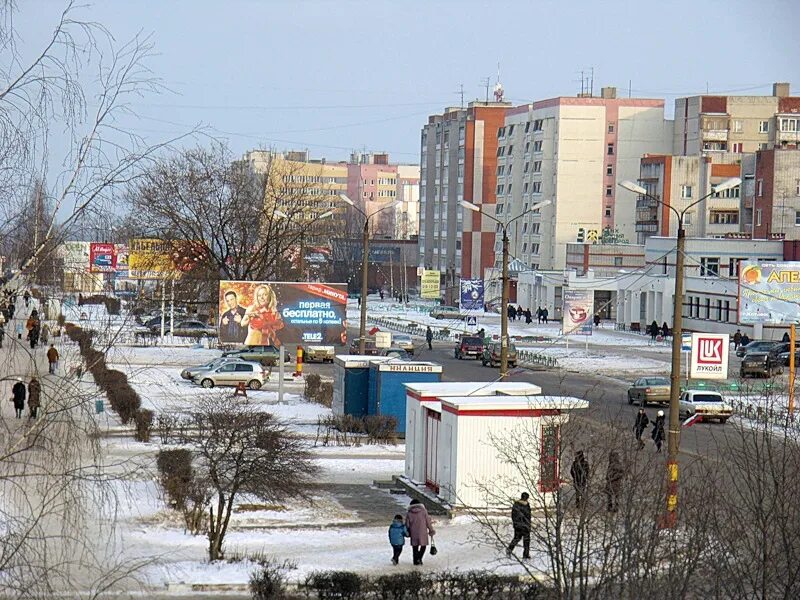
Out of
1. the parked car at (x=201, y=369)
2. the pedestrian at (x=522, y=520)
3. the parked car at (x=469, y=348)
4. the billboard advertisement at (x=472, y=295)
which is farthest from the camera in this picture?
the billboard advertisement at (x=472, y=295)

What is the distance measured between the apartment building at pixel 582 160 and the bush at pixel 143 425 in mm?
81111

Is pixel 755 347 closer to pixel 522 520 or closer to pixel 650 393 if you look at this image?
pixel 650 393

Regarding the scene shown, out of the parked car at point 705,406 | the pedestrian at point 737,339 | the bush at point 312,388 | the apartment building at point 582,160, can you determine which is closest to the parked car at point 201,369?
the bush at point 312,388

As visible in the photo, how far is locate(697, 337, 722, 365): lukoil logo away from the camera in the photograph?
139ft

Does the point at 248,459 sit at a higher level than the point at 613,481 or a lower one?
lower

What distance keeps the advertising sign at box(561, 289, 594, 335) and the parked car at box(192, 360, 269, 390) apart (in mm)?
16791

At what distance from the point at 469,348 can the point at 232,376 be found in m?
18.5

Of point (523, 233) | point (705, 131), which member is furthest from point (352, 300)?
point (705, 131)

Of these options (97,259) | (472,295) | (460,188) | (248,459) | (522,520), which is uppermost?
(460,188)

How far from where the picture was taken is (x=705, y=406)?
36.5 metres

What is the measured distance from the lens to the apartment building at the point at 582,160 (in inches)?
4323

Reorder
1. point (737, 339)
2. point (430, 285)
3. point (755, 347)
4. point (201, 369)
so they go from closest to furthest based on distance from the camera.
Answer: point (201, 369) → point (755, 347) → point (737, 339) → point (430, 285)

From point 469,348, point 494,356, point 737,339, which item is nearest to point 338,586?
point 494,356

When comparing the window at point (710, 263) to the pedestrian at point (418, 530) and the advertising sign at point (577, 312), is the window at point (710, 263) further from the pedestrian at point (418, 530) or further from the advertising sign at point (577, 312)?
the pedestrian at point (418, 530)
